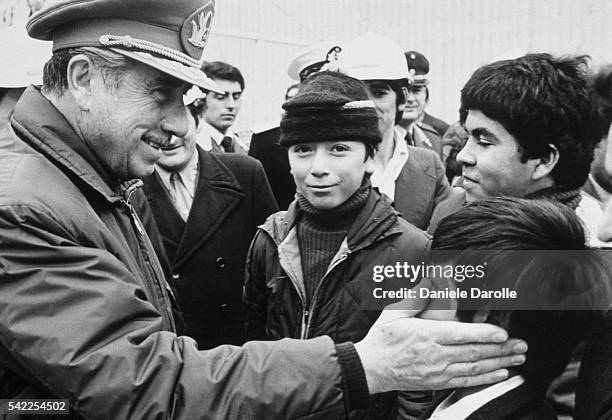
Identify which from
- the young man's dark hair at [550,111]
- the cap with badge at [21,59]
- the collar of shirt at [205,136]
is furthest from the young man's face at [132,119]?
the collar of shirt at [205,136]

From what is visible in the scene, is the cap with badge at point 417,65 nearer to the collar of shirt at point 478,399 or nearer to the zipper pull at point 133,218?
the zipper pull at point 133,218

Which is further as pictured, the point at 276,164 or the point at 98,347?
the point at 276,164

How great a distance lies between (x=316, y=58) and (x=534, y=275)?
287 cm

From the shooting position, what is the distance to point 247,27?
6.30 metres

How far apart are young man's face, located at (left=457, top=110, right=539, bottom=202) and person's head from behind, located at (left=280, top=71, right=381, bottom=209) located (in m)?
0.43

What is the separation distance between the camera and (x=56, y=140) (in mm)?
1521

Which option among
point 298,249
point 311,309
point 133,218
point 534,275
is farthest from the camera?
point 298,249

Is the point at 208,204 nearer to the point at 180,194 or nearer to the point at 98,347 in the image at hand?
the point at 180,194

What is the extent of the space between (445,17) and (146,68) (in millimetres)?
4119

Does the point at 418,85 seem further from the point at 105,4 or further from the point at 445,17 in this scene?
the point at 105,4

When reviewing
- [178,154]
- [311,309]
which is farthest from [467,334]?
[178,154]

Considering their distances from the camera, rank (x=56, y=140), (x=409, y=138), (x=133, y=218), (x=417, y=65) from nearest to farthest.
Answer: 1. (x=56, y=140)
2. (x=133, y=218)
3. (x=409, y=138)
4. (x=417, y=65)

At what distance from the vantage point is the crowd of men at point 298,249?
1.31 meters

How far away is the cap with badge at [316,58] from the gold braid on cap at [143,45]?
7.26ft
